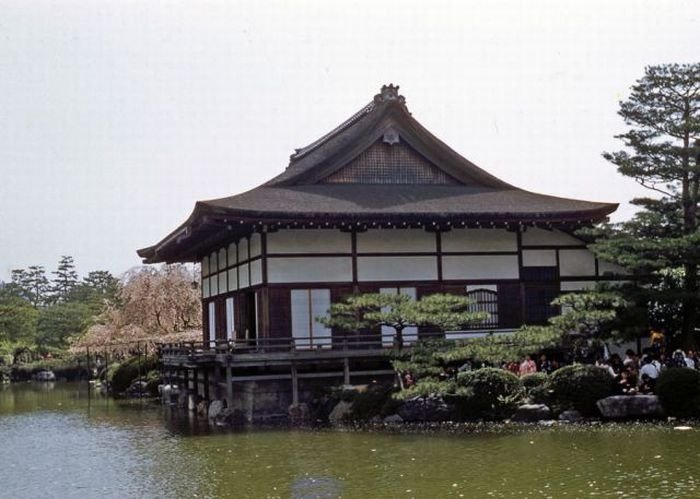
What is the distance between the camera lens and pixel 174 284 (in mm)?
52406

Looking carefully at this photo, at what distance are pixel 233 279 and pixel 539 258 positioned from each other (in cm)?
1002

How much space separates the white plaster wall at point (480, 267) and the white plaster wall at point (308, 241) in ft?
10.4

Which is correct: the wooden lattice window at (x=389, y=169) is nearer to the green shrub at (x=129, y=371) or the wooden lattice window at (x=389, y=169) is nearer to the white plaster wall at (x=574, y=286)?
the white plaster wall at (x=574, y=286)

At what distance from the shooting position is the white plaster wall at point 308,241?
88.3 feet

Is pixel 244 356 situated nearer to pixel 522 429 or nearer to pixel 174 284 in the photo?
pixel 522 429

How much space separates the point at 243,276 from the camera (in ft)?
96.6

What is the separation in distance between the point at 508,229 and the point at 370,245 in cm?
442

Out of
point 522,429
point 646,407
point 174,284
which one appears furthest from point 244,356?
point 174,284

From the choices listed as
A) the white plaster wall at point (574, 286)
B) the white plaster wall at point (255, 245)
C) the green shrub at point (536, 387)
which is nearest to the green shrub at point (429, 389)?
the green shrub at point (536, 387)

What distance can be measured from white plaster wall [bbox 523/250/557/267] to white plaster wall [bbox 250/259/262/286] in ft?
27.0

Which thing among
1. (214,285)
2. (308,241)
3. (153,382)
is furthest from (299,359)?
(153,382)

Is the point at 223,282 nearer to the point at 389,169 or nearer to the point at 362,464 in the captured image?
the point at 389,169

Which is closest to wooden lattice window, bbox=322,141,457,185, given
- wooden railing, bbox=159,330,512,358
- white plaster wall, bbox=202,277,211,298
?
→ wooden railing, bbox=159,330,512,358

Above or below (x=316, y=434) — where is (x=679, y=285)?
above
